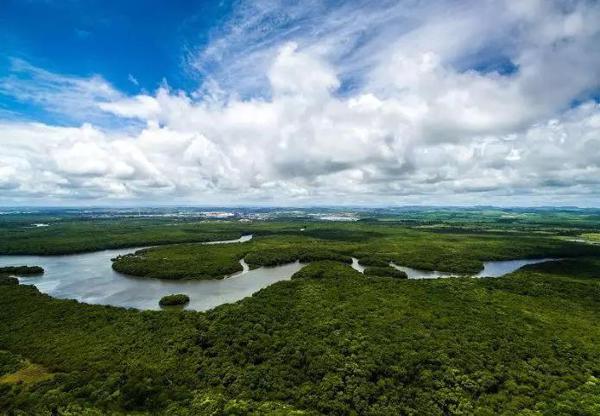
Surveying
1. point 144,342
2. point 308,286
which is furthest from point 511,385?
point 144,342

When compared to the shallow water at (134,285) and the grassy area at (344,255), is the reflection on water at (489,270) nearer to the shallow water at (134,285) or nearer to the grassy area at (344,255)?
the grassy area at (344,255)

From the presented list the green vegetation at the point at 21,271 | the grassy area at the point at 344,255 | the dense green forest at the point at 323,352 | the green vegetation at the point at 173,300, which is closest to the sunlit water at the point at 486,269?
the grassy area at the point at 344,255

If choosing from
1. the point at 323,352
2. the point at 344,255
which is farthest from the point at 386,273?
the point at 323,352

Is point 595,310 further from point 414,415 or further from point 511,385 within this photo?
point 414,415

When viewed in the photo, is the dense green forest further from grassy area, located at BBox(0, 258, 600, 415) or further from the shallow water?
the shallow water

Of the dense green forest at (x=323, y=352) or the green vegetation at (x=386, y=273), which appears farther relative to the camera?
the green vegetation at (x=386, y=273)

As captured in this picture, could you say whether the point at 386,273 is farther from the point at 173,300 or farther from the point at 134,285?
the point at 134,285
